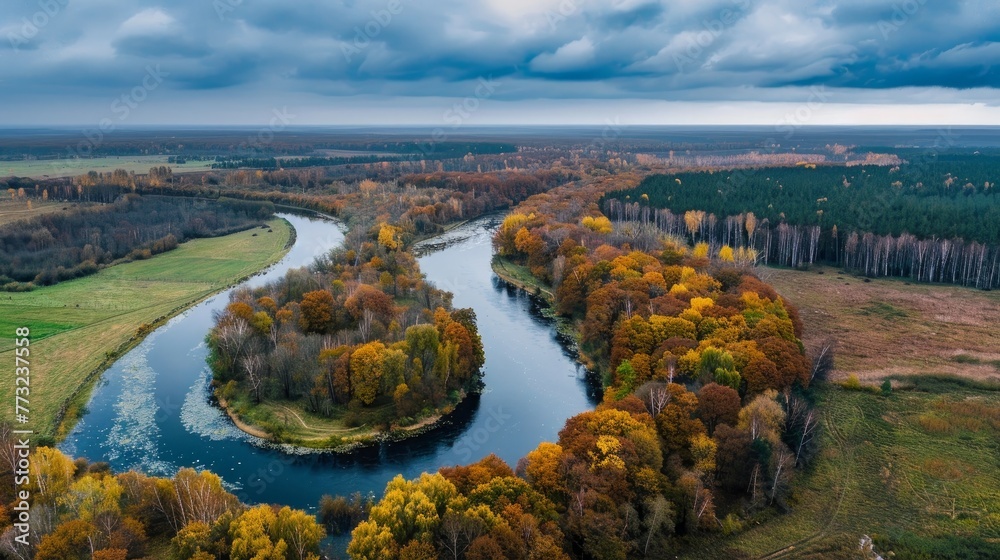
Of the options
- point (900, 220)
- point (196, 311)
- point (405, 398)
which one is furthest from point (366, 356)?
point (900, 220)

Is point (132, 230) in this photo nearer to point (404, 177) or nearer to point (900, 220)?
point (404, 177)

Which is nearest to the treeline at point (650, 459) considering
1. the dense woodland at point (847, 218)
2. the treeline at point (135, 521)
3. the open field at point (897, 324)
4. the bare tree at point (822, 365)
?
the bare tree at point (822, 365)

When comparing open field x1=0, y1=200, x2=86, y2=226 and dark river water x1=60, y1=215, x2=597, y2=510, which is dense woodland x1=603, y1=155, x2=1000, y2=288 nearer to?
dark river water x1=60, y1=215, x2=597, y2=510

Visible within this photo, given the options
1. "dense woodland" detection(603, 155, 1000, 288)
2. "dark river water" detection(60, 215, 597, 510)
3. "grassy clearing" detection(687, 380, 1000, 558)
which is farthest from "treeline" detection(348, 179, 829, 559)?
"dense woodland" detection(603, 155, 1000, 288)

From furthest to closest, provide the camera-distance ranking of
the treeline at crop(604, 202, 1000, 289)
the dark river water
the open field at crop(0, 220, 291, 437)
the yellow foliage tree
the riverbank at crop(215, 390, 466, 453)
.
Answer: the yellow foliage tree, the treeline at crop(604, 202, 1000, 289), the open field at crop(0, 220, 291, 437), the riverbank at crop(215, 390, 466, 453), the dark river water

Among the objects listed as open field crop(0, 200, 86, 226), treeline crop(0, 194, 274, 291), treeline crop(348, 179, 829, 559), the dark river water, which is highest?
open field crop(0, 200, 86, 226)
